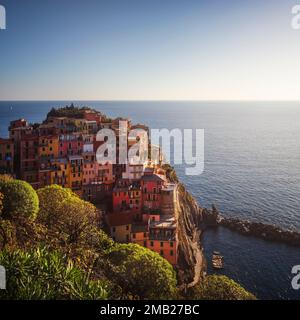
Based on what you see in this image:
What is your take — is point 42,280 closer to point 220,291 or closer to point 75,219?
point 75,219

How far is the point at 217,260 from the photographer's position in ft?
101

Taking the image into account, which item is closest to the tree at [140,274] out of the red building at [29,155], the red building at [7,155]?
the red building at [29,155]

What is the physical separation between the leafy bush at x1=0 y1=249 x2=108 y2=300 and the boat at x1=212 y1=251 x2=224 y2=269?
2332 cm

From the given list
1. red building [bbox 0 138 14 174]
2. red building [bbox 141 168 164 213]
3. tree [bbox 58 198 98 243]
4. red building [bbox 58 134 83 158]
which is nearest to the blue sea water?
red building [bbox 141 168 164 213]

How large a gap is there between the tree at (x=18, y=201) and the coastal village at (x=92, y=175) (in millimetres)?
10851

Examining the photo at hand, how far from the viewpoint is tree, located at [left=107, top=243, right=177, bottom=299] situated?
15117mm

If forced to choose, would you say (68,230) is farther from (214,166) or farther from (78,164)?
(214,166)

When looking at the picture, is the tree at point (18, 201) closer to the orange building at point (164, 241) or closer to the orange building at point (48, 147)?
the orange building at point (164, 241)

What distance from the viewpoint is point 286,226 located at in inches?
1458

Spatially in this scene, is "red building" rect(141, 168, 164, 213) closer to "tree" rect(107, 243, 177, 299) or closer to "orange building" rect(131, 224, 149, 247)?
"orange building" rect(131, 224, 149, 247)

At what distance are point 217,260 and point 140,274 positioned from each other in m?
16.5

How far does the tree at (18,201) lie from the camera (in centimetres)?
1453
